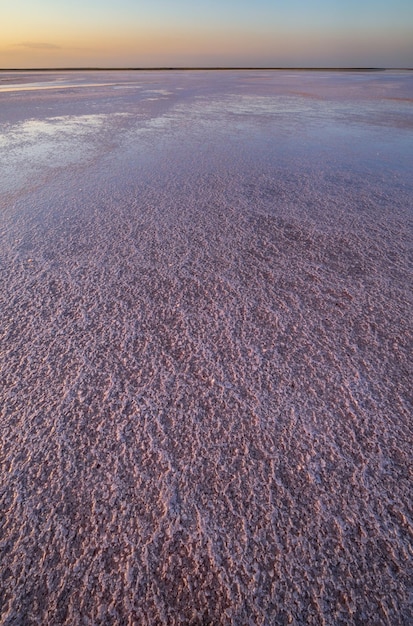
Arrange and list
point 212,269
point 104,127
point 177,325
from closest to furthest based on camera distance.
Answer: point 177,325 < point 212,269 < point 104,127

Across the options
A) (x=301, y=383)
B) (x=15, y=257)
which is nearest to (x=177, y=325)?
(x=301, y=383)

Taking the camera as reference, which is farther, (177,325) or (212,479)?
(177,325)

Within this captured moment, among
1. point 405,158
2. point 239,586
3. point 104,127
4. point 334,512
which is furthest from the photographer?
point 104,127

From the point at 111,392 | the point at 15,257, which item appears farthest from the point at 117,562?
the point at 15,257

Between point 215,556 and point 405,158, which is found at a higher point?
point 405,158

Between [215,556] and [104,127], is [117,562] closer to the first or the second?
[215,556]

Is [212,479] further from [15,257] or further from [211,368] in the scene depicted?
[15,257]
